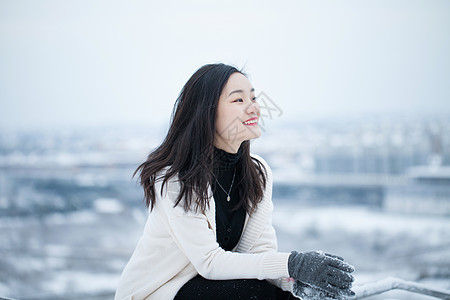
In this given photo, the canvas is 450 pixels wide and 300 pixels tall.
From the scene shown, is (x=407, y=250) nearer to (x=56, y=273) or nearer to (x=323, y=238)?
(x=323, y=238)

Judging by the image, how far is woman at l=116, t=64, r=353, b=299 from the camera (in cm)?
76

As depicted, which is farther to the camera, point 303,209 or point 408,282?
point 303,209

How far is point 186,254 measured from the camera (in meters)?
0.79

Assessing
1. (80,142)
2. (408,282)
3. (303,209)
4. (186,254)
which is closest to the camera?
(186,254)

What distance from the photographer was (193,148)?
2.78ft

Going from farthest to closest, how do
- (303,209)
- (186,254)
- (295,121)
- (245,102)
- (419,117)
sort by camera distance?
(303,209)
(419,117)
(295,121)
(245,102)
(186,254)

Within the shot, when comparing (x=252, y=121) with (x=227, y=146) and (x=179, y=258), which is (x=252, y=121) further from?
(x=179, y=258)

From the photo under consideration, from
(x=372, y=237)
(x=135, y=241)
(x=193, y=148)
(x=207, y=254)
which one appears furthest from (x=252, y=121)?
(x=135, y=241)

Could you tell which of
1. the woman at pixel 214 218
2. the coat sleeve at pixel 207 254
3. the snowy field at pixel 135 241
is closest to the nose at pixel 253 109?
the woman at pixel 214 218

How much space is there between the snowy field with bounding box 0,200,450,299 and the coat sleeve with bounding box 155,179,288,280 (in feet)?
51.0

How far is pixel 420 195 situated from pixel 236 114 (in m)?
17.4

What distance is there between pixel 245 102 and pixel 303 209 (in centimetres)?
1693

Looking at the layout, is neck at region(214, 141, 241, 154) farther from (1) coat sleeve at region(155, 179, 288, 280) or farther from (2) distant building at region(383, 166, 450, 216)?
(2) distant building at region(383, 166, 450, 216)

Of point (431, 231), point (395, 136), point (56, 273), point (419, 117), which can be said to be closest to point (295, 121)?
point (395, 136)
